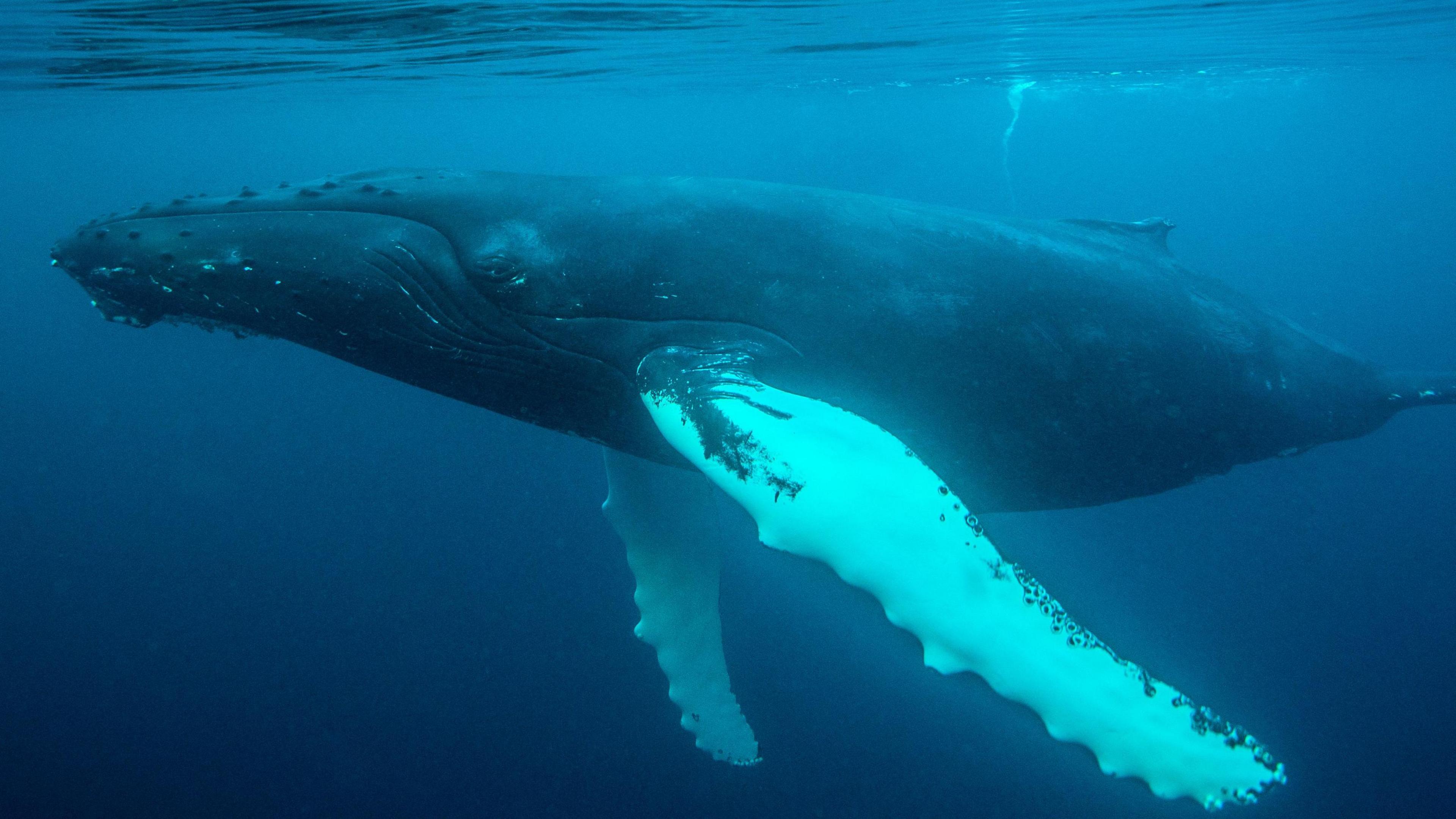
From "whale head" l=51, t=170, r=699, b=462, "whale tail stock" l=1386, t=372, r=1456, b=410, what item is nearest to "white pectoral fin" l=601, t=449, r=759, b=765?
"whale head" l=51, t=170, r=699, b=462

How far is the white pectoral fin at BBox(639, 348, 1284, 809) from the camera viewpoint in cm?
325

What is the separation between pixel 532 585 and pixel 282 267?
31.5 ft

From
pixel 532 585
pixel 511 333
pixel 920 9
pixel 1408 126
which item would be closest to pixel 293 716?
pixel 532 585

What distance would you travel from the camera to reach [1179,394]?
5891mm

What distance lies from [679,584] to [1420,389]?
25.7 feet

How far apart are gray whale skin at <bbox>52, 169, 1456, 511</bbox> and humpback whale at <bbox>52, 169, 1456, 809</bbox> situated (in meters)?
0.02

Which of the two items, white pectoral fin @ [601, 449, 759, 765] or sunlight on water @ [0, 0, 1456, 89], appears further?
sunlight on water @ [0, 0, 1456, 89]

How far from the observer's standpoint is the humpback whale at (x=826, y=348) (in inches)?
131

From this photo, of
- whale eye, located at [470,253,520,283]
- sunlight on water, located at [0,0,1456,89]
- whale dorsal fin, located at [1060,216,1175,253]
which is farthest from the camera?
sunlight on water, located at [0,0,1456,89]

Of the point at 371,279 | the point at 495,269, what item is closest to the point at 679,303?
the point at 495,269

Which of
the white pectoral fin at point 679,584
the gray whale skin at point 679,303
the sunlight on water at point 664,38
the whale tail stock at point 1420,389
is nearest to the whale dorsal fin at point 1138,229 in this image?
the gray whale skin at point 679,303

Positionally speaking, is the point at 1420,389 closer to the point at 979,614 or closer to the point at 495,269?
the point at 979,614

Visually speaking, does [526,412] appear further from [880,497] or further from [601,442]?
[880,497]

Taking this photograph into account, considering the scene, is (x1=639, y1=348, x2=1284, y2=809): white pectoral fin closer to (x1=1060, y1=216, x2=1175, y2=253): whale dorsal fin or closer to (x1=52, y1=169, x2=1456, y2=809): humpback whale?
(x1=52, y1=169, x2=1456, y2=809): humpback whale
